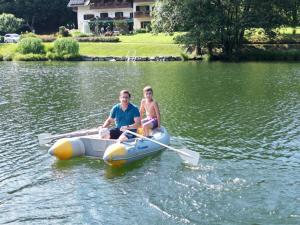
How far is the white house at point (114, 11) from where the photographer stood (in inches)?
3305

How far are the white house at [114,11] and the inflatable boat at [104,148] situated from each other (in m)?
69.1

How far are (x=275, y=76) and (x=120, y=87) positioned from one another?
12668 millimetres

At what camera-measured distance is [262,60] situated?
5281 centimetres

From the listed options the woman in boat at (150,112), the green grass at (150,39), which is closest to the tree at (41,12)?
the green grass at (150,39)

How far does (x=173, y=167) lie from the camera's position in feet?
48.3

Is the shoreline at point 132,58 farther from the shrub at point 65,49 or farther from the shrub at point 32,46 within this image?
the shrub at point 32,46

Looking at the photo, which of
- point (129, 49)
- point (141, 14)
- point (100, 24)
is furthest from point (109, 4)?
point (129, 49)

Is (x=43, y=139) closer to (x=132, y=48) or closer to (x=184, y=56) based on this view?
(x=184, y=56)

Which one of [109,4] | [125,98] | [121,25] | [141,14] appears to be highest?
[109,4]

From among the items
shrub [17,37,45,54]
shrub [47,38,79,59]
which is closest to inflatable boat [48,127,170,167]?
shrub [47,38,79,59]

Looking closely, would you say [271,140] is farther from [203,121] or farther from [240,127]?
[203,121]

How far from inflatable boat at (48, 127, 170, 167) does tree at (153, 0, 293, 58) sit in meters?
38.3

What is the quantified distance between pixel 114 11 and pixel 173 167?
7735 centimetres

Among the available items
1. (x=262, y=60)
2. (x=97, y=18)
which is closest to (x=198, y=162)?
(x=262, y=60)
